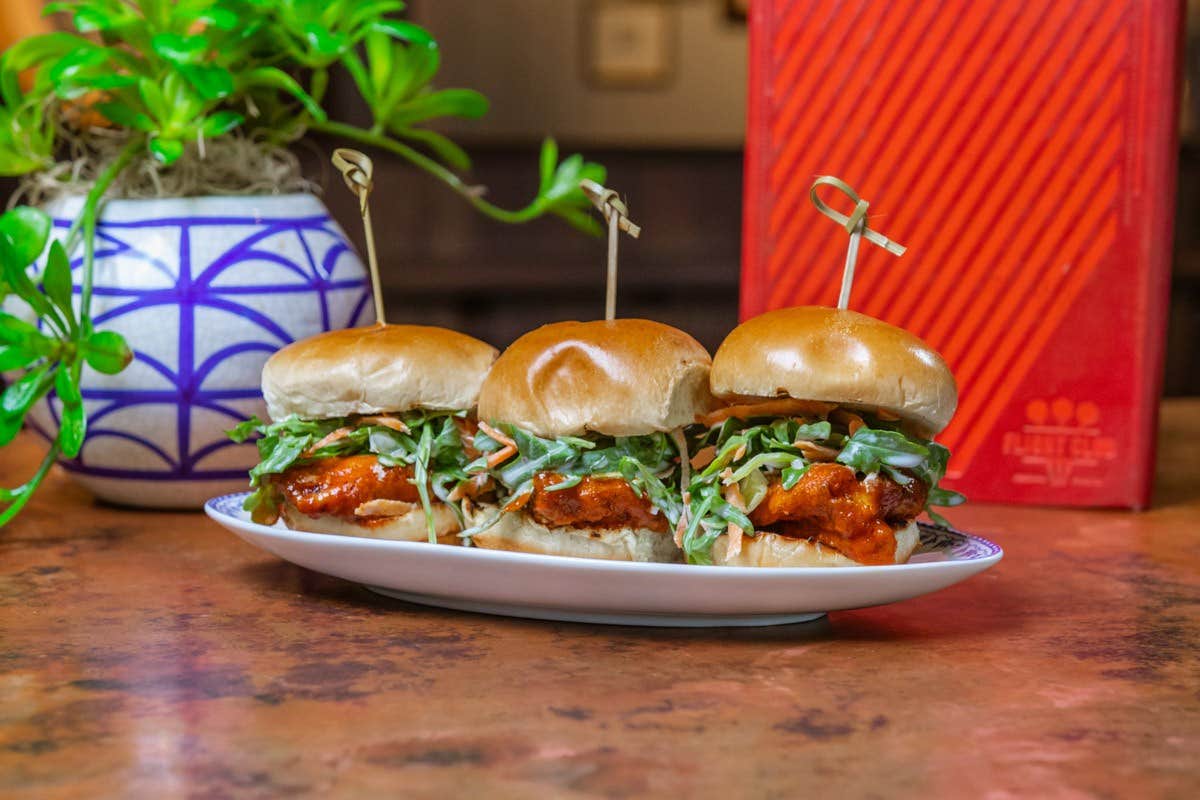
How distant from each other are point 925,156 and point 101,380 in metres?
0.97

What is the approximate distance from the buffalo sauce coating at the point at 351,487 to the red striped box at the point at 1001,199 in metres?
0.60

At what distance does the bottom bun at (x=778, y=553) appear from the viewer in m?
1.13

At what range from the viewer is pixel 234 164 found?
1.65 m

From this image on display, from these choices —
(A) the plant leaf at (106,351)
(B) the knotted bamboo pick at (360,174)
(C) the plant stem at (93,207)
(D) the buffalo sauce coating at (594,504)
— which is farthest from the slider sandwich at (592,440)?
(C) the plant stem at (93,207)

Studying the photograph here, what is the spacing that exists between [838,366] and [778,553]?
156 mm

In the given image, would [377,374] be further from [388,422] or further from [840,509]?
[840,509]

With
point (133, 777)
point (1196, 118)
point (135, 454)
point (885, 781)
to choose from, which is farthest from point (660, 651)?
point (1196, 118)

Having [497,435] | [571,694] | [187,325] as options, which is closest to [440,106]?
[187,325]

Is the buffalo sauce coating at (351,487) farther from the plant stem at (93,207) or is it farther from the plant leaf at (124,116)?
the plant leaf at (124,116)

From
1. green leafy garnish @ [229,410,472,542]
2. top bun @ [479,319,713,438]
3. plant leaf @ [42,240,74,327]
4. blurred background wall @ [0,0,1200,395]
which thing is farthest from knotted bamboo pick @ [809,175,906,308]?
blurred background wall @ [0,0,1200,395]

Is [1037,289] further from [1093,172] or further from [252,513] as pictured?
[252,513]

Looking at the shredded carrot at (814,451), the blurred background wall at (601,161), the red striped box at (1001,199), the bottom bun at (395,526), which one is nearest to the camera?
the shredded carrot at (814,451)

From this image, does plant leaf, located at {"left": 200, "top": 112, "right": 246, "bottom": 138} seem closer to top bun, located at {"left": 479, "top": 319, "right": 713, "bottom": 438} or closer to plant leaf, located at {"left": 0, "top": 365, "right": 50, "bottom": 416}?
plant leaf, located at {"left": 0, "top": 365, "right": 50, "bottom": 416}

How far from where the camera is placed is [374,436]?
4.26 ft
